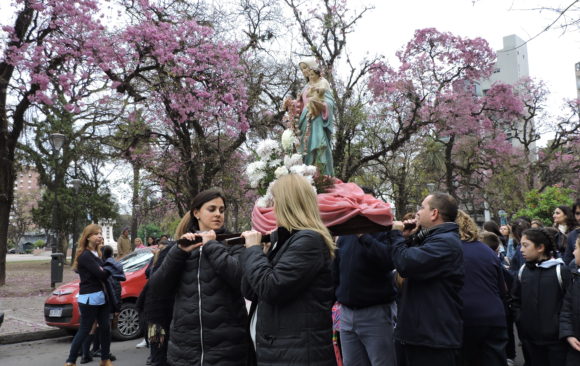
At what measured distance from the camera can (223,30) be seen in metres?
17.5

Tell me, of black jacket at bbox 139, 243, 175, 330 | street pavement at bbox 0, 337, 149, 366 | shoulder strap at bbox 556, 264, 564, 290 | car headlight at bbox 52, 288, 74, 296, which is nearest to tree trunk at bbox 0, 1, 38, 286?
street pavement at bbox 0, 337, 149, 366

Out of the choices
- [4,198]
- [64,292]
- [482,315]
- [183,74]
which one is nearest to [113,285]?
[64,292]

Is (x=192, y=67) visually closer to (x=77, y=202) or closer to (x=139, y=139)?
(x=139, y=139)

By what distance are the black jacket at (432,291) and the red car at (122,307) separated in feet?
21.9

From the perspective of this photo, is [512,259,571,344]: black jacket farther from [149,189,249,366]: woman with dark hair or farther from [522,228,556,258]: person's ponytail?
[149,189,249,366]: woman with dark hair

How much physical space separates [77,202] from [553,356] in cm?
2988

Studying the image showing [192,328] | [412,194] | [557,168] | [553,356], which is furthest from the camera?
[412,194]

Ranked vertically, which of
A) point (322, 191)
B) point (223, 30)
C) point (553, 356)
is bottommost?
point (553, 356)

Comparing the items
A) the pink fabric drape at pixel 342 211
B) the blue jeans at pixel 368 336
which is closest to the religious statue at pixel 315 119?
the pink fabric drape at pixel 342 211

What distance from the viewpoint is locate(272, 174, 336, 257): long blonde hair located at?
2.64 meters

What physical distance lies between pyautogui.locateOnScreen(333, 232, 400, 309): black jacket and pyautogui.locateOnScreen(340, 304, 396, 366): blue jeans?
2.9 inches

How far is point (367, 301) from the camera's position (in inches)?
153

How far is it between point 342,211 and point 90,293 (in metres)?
4.38

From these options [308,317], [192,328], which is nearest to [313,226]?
[308,317]
